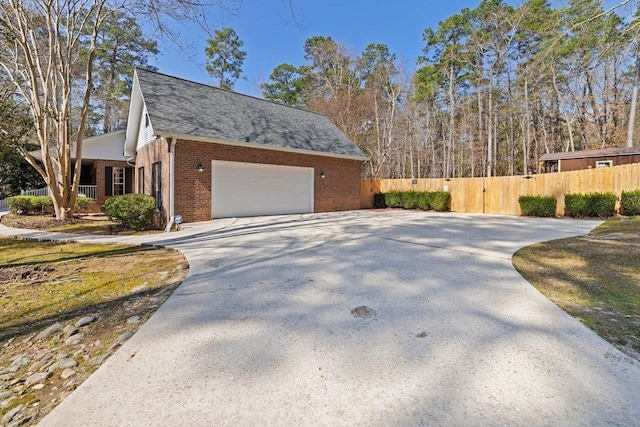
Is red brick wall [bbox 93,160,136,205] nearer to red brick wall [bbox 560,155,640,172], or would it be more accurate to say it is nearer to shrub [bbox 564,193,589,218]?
shrub [bbox 564,193,589,218]

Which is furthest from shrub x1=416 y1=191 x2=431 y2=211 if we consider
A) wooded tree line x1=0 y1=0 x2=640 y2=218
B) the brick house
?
wooded tree line x1=0 y1=0 x2=640 y2=218

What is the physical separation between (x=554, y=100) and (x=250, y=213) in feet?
82.6

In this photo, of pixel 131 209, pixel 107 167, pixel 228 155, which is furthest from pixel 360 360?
pixel 107 167

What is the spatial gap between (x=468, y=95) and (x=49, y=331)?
93.6 ft

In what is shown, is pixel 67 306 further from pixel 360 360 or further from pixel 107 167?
pixel 107 167

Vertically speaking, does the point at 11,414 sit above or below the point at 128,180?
below

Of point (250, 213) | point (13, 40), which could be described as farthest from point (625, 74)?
point (13, 40)

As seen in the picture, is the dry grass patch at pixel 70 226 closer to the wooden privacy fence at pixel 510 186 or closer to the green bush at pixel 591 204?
the wooden privacy fence at pixel 510 186

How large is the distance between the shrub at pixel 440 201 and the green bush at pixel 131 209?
482 inches

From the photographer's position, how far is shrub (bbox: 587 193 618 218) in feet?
33.8

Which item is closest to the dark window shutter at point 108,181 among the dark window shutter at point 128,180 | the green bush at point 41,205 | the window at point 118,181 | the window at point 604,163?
the window at point 118,181

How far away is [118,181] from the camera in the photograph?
16328 millimetres

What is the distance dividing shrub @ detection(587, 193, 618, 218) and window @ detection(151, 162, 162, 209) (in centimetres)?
1472

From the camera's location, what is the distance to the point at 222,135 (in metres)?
10.3
